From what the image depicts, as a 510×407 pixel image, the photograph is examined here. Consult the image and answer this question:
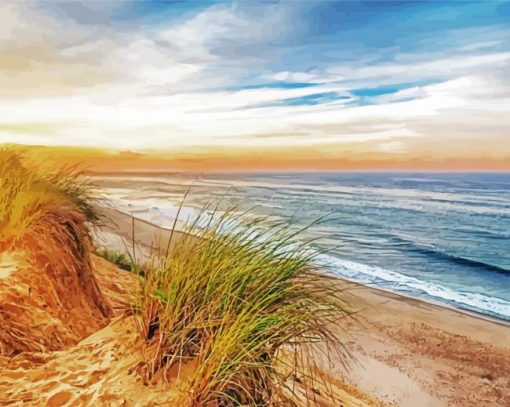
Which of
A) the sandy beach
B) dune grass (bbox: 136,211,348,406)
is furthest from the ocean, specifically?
dune grass (bbox: 136,211,348,406)

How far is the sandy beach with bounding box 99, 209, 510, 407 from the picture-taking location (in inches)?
73.0

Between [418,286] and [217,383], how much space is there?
252 centimetres

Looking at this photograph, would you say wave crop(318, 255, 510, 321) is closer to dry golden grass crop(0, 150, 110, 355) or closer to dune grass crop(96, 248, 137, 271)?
dune grass crop(96, 248, 137, 271)

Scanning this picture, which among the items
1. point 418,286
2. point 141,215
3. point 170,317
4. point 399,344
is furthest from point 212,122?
point 418,286

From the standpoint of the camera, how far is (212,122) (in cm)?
240

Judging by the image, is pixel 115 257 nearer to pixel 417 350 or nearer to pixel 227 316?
pixel 417 350

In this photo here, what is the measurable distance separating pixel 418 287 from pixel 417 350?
113 cm

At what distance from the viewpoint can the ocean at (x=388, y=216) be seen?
2400mm

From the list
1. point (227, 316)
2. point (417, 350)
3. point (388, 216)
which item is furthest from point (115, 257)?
point (388, 216)

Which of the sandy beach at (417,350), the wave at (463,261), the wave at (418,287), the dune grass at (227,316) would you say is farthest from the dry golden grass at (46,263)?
the wave at (463,261)

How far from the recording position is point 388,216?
4992 millimetres

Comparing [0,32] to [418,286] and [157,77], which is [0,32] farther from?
[418,286]

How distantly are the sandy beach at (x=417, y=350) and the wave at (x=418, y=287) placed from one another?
0.49 feet

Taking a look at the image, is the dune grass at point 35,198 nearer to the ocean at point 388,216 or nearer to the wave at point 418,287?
the ocean at point 388,216
